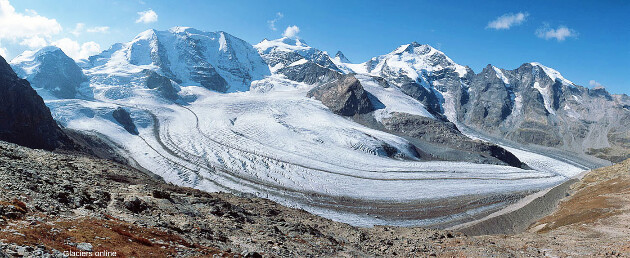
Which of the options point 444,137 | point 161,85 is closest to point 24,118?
point 161,85

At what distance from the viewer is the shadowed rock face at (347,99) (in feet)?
543

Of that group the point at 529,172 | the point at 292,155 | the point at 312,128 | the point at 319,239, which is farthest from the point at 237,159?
the point at 529,172

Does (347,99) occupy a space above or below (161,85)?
below

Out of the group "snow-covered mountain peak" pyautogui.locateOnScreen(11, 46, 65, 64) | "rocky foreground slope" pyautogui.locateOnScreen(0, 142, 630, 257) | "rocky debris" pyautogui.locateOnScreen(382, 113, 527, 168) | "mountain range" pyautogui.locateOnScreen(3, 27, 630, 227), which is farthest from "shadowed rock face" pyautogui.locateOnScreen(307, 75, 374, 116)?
"snow-covered mountain peak" pyautogui.locateOnScreen(11, 46, 65, 64)

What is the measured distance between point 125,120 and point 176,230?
113 m

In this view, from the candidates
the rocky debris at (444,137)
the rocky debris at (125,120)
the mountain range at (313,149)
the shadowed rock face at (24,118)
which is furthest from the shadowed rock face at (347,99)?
the shadowed rock face at (24,118)

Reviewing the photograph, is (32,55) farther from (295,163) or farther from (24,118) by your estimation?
(295,163)

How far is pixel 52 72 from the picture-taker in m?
176

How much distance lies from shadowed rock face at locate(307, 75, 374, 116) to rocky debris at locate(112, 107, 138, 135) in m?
85.4

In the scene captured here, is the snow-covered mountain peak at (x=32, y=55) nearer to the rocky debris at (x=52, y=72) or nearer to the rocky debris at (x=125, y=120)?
the rocky debris at (x=52, y=72)

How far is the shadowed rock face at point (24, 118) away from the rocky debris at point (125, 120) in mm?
45159

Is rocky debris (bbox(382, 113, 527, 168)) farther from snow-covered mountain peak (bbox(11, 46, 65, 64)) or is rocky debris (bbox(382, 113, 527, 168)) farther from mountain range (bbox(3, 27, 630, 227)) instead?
snow-covered mountain peak (bbox(11, 46, 65, 64))

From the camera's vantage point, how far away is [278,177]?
75562mm

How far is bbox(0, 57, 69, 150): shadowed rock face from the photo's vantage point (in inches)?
2334
